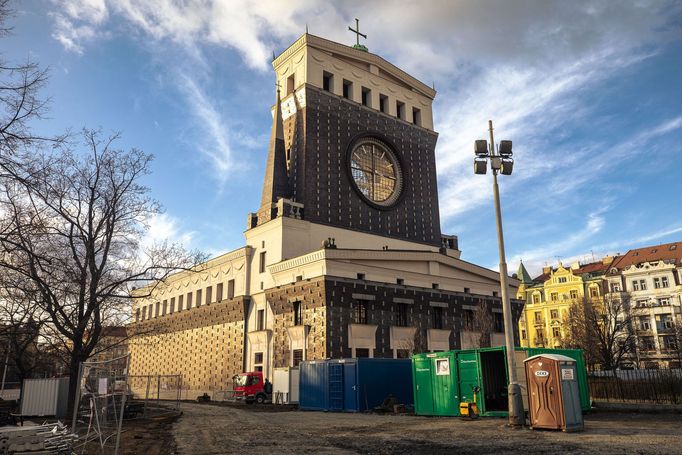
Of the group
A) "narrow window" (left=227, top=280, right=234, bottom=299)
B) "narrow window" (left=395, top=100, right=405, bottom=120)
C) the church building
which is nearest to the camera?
the church building

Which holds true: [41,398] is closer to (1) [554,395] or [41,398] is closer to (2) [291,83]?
(1) [554,395]

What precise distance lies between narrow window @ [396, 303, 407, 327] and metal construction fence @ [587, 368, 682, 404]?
1812cm

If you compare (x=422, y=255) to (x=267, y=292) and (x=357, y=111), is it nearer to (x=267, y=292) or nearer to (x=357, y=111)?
(x=267, y=292)

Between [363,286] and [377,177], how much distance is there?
18050mm

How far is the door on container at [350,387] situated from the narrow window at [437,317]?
18.2 metres

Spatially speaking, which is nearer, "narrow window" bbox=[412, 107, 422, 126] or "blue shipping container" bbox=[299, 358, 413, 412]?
"blue shipping container" bbox=[299, 358, 413, 412]

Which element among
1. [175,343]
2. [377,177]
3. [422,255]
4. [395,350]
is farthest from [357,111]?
[175,343]

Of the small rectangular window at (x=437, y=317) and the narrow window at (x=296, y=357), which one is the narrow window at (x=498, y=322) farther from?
the narrow window at (x=296, y=357)

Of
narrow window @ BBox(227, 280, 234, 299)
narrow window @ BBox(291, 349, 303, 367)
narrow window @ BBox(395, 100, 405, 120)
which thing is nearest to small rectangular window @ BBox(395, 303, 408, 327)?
narrow window @ BBox(291, 349, 303, 367)

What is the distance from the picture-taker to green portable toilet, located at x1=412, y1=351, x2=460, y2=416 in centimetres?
2488

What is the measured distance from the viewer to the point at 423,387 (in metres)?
26.3

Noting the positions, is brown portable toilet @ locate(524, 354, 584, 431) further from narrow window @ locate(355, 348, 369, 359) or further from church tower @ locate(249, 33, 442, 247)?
church tower @ locate(249, 33, 442, 247)

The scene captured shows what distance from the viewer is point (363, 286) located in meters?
43.7

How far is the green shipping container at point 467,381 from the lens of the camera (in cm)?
2394
